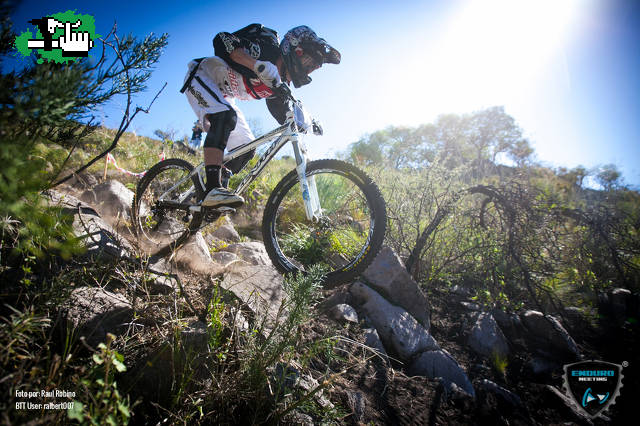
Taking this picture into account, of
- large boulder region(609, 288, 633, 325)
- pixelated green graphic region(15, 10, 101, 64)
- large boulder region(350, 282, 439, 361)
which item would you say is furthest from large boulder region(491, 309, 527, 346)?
pixelated green graphic region(15, 10, 101, 64)

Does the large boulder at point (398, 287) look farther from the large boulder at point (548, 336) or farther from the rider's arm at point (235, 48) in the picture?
the rider's arm at point (235, 48)

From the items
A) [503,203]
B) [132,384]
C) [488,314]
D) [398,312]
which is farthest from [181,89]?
[488,314]

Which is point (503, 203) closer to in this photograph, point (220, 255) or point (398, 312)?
point (398, 312)

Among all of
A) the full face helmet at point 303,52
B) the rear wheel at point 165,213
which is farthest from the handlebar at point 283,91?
the rear wheel at point 165,213

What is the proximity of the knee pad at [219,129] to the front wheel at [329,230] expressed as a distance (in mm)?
717

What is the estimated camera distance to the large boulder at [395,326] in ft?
6.72

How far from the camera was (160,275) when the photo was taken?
1573 mm

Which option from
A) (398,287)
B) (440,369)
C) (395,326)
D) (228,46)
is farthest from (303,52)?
(440,369)

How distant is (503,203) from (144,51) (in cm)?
358

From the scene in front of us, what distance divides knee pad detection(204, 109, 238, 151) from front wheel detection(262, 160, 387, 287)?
0.72 m

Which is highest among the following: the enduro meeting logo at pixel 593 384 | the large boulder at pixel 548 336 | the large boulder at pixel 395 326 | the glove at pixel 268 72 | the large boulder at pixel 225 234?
the glove at pixel 268 72

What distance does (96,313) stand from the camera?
47.3 inches

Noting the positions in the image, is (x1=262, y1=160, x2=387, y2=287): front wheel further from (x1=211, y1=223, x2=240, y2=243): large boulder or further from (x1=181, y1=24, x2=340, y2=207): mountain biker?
(x1=211, y1=223, x2=240, y2=243): large boulder

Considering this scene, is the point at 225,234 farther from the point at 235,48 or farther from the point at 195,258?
the point at 235,48
